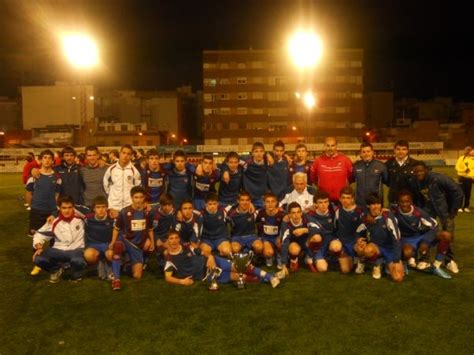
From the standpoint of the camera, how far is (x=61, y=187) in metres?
8.13

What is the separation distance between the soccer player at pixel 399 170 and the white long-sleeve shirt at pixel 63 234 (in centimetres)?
460

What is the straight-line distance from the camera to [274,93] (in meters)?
62.2

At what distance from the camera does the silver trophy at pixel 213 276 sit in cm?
596

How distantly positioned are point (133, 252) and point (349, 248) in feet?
9.87

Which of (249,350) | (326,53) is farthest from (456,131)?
(249,350)

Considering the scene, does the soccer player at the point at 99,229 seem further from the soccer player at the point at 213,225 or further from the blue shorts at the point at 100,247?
the soccer player at the point at 213,225

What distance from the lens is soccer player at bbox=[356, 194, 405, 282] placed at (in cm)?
628

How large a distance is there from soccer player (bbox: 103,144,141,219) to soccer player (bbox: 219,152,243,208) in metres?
1.41

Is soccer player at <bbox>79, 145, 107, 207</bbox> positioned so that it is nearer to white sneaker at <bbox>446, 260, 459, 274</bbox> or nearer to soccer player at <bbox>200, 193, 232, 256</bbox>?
soccer player at <bbox>200, 193, 232, 256</bbox>

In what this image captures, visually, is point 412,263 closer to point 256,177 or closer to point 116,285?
point 256,177

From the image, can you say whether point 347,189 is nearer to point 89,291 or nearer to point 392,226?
point 392,226

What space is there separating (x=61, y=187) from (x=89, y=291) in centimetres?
271

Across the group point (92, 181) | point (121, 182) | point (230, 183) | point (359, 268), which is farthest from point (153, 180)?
point (359, 268)

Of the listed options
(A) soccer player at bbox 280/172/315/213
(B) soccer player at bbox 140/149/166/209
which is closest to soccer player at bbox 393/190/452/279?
(A) soccer player at bbox 280/172/315/213
